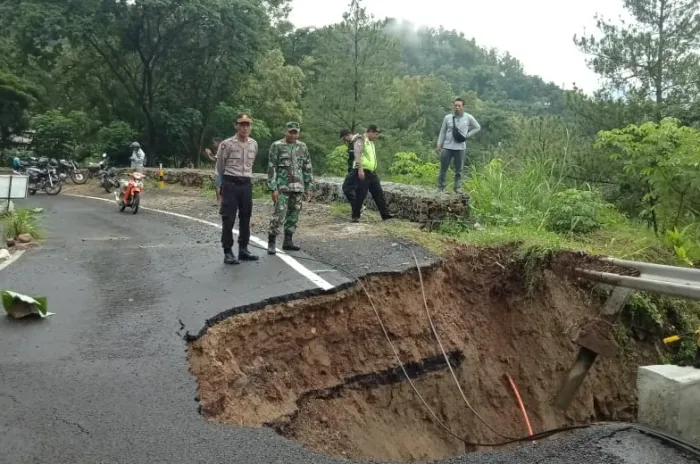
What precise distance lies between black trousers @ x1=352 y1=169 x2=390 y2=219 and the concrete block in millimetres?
6568

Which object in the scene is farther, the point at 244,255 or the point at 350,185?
the point at 350,185

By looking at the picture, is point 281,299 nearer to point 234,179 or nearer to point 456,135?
point 234,179

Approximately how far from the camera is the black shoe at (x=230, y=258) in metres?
8.38

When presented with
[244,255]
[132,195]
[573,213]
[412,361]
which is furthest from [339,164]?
[412,361]

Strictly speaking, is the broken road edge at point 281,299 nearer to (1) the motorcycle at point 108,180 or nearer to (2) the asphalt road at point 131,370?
(2) the asphalt road at point 131,370

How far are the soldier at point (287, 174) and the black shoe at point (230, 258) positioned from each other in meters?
0.67

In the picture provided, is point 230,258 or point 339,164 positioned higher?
point 339,164

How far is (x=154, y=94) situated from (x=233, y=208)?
25.2 m

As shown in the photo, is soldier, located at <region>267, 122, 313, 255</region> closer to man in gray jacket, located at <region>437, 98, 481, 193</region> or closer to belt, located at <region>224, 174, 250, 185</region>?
belt, located at <region>224, 174, 250, 185</region>

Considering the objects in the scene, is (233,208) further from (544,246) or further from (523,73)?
(523,73)

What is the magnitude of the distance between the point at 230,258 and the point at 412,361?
278 centimetres

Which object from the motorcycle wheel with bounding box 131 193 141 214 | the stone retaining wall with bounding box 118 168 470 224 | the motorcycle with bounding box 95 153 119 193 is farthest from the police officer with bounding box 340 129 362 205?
the motorcycle with bounding box 95 153 119 193

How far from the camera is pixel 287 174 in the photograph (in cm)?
858

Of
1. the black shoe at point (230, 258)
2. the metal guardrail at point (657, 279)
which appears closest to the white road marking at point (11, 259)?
the black shoe at point (230, 258)
